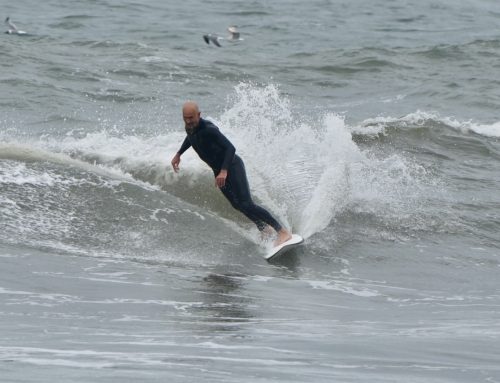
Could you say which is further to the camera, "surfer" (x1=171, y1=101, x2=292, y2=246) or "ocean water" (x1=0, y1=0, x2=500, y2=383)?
"surfer" (x1=171, y1=101, x2=292, y2=246)

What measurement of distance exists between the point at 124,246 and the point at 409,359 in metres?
4.52

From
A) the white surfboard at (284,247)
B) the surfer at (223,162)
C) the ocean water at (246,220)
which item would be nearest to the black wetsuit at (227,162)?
Answer: the surfer at (223,162)

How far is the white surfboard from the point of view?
412 inches

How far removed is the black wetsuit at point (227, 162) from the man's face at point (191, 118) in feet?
0.30

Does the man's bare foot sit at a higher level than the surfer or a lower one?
lower

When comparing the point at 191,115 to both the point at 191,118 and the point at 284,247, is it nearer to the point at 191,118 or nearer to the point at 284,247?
the point at 191,118

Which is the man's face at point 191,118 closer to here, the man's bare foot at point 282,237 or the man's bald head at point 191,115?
the man's bald head at point 191,115

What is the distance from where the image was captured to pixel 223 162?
1046cm

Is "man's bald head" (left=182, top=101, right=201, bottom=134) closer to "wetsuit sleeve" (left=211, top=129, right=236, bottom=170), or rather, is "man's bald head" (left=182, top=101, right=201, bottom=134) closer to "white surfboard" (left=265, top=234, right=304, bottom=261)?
"wetsuit sleeve" (left=211, top=129, right=236, bottom=170)

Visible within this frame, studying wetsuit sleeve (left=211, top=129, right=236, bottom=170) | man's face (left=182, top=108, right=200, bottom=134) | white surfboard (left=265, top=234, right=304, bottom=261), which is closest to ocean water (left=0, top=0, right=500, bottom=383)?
white surfboard (left=265, top=234, right=304, bottom=261)

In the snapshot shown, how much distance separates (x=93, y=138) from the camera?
15156 mm

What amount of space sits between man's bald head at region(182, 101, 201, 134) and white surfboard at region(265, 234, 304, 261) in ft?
4.90

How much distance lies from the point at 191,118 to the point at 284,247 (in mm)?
1623

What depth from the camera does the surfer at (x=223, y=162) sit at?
10.4 metres
